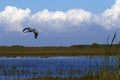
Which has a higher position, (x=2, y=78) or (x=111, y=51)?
(x=111, y=51)

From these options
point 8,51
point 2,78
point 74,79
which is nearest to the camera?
point 74,79

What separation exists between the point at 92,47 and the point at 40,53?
33.6 ft

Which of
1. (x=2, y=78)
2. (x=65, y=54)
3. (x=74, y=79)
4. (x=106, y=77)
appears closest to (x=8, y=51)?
(x=65, y=54)

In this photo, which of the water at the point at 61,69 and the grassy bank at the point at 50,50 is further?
the grassy bank at the point at 50,50

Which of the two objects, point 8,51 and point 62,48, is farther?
point 62,48

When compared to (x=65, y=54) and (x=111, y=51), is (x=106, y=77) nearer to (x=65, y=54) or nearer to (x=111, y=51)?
(x=111, y=51)

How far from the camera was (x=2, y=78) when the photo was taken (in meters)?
26.5

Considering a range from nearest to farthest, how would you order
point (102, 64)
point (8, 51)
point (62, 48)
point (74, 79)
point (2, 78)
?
1. point (102, 64)
2. point (74, 79)
3. point (2, 78)
4. point (8, 51)
5. point (62, 48)

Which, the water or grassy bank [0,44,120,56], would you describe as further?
grassy bank [0,44,120,56]

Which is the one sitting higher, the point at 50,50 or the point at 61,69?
the point at 50,50

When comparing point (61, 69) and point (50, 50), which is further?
point (50, 50)

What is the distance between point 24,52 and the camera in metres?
86.8

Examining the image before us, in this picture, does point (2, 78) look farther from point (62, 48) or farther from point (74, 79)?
point (62, 48)

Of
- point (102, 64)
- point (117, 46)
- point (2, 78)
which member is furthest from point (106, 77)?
point (2, 78)
